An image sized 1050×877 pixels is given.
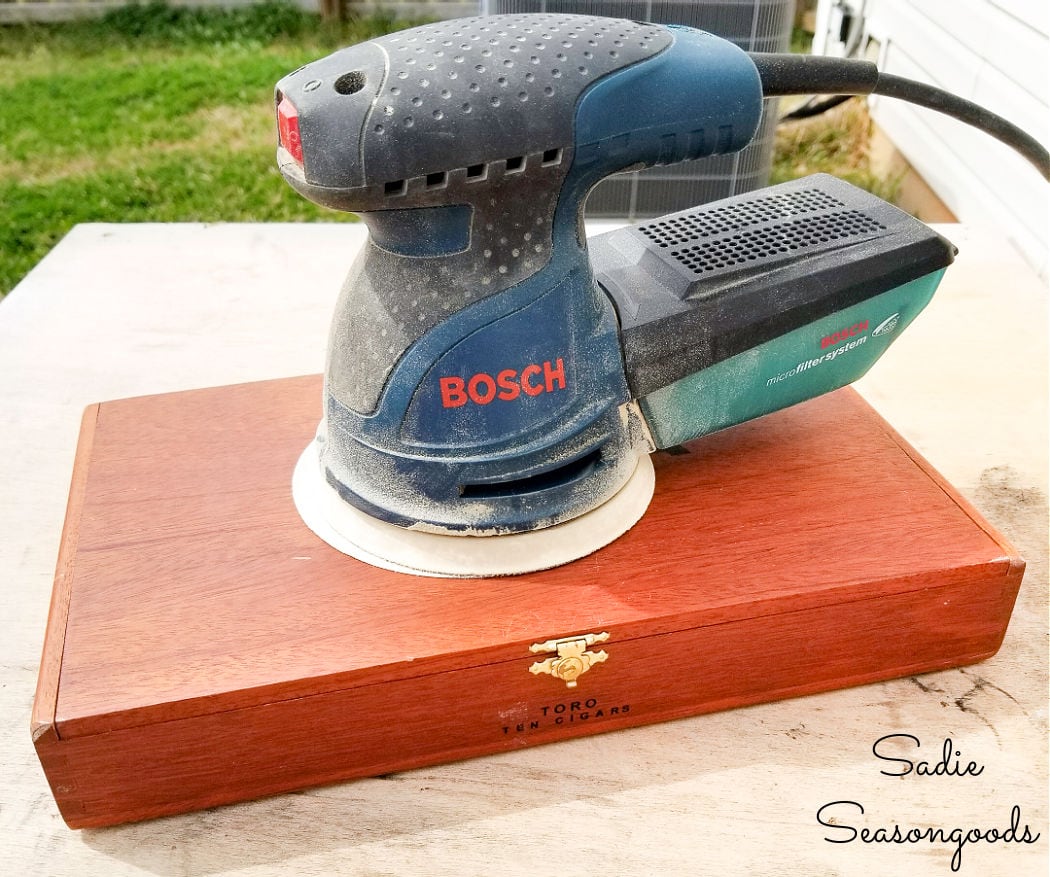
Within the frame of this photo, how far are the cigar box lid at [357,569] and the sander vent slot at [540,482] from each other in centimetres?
7

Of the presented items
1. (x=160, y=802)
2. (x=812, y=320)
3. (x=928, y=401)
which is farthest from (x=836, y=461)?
(x=160, y=802)

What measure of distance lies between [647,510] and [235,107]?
8.27 ft

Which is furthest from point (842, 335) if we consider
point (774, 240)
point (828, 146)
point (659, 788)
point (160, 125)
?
point (160, 125)

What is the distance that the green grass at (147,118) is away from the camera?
2.41 meters

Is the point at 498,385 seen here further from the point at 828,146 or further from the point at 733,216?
the point at 828,146

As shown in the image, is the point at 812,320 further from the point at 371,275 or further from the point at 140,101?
the point at 140,101

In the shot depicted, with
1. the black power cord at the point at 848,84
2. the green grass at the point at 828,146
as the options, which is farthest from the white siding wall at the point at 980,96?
the black power cord at the point at 848,84

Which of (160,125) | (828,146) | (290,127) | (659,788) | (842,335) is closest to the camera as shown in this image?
(290,127)

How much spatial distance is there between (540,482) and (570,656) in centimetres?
14

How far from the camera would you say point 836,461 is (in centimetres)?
97

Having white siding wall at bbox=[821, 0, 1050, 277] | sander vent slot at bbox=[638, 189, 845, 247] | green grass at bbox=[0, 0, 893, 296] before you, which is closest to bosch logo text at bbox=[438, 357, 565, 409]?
sander vent slot at bbox=[638, 189, 845, 247]

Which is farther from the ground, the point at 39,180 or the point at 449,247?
the point at 449,247

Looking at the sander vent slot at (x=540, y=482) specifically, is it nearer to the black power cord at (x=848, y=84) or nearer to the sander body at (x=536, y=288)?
the sander body at (x=536, y=288)

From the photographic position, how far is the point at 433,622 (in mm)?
786
